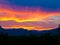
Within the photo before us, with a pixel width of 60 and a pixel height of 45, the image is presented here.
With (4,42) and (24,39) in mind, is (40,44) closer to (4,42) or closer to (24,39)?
(24,39)

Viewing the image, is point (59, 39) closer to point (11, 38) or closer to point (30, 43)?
point (30, 43)

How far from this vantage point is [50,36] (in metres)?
20.4

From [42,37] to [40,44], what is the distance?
1034mm

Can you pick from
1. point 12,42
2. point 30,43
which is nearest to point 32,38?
point 30,43

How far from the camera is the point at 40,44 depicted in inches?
759

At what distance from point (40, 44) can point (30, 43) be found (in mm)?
744

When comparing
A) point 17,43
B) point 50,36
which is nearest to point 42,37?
point 50,36

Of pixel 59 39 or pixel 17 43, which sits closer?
pixel 17 43

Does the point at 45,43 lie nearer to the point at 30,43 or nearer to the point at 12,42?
the point at 30,43

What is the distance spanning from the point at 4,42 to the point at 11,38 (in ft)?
2.71

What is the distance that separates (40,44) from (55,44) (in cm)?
135

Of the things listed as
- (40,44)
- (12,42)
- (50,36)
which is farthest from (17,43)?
(50,36)

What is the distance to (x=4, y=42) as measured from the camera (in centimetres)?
1842

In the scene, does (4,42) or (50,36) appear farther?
(50,36)
